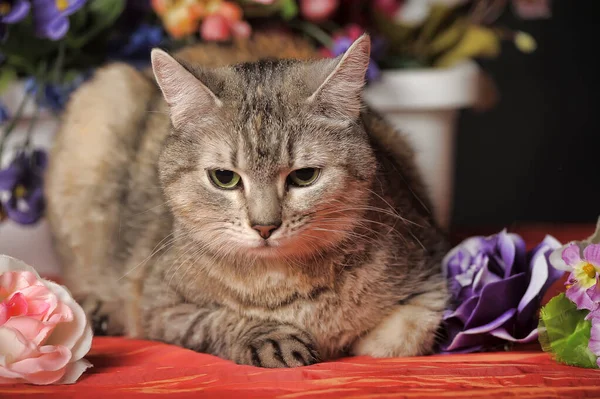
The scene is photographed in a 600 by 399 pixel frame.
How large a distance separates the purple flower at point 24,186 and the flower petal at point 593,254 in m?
1.30

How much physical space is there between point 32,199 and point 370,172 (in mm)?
980

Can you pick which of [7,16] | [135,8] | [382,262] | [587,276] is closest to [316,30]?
[135,8]

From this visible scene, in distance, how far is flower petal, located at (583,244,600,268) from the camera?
1239 millimetres

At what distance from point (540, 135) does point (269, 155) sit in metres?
1.68

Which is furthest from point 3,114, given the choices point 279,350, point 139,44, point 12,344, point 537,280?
point 537,280

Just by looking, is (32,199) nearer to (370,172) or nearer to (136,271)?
(136,271)

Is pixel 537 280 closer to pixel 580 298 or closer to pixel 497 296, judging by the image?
pixel 497 296

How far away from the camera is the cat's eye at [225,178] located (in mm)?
1317

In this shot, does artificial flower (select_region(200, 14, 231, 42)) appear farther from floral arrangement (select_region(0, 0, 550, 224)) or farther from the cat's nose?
the cat's nose

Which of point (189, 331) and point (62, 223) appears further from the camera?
point (62, 223)

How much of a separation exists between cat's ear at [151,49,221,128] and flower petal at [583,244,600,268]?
63 cm

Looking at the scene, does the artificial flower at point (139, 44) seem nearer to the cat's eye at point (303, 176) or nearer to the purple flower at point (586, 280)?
the cat's eye at point (303, 176)

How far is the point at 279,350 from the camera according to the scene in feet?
4.30

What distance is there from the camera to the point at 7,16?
182cm
